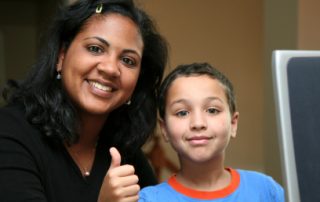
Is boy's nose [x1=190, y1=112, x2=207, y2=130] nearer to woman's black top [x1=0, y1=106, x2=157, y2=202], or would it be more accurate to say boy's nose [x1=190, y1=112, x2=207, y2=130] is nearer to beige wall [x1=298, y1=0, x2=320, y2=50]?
woman's black top [x1=0, y1=106, x2=157, y2=202]

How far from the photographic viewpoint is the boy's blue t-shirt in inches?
42.6

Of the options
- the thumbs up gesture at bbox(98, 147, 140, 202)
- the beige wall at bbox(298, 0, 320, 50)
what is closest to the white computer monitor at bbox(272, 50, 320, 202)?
the thumbs up gesture at bbox(98, 147, 140, 202)

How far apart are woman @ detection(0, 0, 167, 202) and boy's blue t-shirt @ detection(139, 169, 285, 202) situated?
0.48 feet

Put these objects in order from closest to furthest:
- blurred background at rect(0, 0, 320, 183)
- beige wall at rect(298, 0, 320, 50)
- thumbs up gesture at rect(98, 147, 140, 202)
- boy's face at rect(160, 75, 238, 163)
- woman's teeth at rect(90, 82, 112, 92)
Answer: thumbs up gesture at rect(98, 147, 140, 202) < boy's face at rect(160, 75, 238, 163) < woman's teeth at rect(90, 82, 112, 92) < beige wall at rect(298, 0, 320, 50) < blurred background at rect(0, 0, 320, 183)

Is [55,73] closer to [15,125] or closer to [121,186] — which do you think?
[15,125]

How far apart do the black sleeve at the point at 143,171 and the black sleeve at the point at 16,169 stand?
1.43 feet

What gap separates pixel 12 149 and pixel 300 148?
0.74m

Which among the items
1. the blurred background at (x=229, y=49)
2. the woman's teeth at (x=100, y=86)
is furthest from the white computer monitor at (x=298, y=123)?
the blurred background at (x=229, y=49)

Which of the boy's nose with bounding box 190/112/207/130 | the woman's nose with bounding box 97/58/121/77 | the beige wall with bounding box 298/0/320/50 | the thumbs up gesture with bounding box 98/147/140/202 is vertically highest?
the beige wall with bounding box 298/0/320/50

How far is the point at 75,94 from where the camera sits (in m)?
1.33

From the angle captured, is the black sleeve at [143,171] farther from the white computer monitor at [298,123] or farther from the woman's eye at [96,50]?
the white computer monitor at [298,123]

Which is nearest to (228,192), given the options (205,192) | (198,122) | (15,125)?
(205,192)

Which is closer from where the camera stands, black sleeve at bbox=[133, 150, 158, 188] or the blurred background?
black sleeve at bbox=[133, 150, 158, 188]

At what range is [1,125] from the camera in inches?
47.9
